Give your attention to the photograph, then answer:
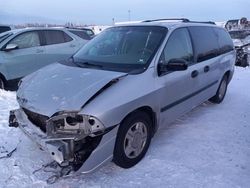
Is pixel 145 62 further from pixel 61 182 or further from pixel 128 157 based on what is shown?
pixel 61 182

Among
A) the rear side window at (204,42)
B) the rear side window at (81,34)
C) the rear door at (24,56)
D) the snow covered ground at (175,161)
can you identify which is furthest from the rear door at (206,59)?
the rear side window at (81,34)

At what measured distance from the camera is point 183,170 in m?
3.87

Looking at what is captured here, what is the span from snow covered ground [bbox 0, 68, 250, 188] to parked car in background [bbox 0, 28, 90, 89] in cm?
236

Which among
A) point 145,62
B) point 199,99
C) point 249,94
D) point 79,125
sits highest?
point 145,62

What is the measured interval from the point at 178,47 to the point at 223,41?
7.76 feet

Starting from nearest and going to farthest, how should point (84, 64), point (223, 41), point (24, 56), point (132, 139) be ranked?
point (132, 139)
point (84, 64)
point (223, 41)
point (24, 56)

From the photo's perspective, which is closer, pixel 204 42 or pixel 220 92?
pixel 204 42

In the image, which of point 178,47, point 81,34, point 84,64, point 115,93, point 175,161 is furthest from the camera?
point 81,34

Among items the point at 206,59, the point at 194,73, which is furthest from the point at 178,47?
the point at 206,59

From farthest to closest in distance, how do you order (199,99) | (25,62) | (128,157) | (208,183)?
(25,62)
(199,99)
(128,157)
(208,183)

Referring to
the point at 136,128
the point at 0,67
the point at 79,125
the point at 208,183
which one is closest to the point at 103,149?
the point at 79,125

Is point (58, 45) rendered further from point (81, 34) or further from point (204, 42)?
point (204, 42)

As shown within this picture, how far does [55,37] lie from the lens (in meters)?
9.10

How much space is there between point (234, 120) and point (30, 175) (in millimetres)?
3695
